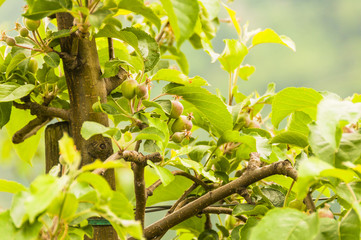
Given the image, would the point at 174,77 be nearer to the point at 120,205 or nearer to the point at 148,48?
the point at 148,48

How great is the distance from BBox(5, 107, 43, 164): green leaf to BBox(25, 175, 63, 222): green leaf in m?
0.40

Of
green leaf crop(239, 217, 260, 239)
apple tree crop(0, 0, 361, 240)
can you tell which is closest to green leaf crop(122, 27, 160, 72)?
apple tree crop(0, 0, 361, 240)

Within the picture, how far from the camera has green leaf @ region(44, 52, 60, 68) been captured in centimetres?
52

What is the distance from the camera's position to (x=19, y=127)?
0.69 metres

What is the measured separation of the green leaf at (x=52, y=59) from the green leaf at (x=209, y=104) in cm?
14

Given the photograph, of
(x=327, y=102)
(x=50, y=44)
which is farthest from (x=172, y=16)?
(x=50, y=44)

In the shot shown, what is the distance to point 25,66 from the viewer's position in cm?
56

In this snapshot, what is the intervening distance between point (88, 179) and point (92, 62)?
26 cm

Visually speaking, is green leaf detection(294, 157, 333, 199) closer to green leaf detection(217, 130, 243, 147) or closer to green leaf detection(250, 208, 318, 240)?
green leaf detection(250, 208, 318, 240)

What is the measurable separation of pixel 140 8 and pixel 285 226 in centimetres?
26

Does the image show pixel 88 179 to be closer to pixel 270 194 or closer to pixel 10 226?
pixel 10 226

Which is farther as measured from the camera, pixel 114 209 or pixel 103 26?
pixel 103 26

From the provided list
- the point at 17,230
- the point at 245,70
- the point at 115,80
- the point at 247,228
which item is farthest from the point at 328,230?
the point at 245,70

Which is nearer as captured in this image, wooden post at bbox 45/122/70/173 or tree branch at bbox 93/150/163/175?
tree branch at bbox 93/150/163/175
